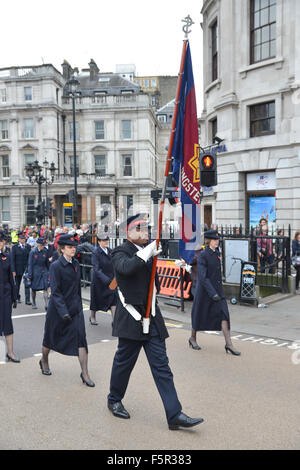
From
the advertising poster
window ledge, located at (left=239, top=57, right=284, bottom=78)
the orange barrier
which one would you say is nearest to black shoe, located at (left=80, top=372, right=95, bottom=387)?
the orange barrier

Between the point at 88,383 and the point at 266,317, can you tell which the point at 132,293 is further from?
the point at 266,317

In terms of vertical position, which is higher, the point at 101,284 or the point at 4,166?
the point at 4,166

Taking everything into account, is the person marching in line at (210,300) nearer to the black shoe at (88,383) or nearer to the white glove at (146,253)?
the black shoe at (88,383)

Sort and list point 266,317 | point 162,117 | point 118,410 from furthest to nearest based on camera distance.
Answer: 1. point 162,117
2. point 266,317
3. point 118,410

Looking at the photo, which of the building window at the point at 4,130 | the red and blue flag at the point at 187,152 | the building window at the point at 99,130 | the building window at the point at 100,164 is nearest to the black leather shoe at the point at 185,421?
the red and blue flag at the point at 187,152

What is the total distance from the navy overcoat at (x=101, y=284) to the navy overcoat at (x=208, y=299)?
7.17 feet

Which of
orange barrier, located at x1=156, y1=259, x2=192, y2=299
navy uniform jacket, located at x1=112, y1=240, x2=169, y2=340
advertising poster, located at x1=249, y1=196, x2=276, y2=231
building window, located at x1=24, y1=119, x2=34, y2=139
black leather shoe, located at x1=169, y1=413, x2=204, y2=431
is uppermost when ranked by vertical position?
building window, located at x1=24, y1=119, x2=34, y2=139

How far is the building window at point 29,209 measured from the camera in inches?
2149

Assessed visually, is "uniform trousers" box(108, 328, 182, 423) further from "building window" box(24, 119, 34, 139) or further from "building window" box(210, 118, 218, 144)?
"building window" box(24, 119, 34, 139)

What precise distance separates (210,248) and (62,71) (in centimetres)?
6150

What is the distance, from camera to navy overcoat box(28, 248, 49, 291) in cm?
1109

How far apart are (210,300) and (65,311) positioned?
2432 mm

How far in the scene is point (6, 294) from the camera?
6664 millimetres

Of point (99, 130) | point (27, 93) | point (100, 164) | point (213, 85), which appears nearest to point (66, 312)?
point (213, 85)
